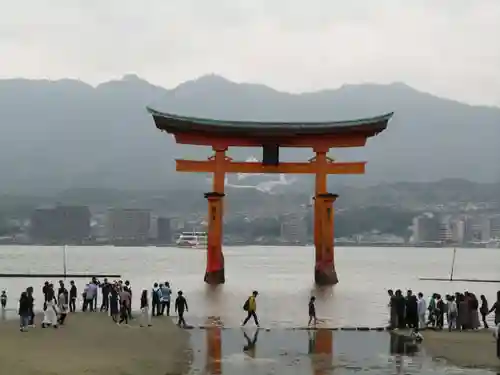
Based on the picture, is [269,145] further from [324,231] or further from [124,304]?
[124,304]

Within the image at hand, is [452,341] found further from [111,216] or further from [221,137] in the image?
[111,216]

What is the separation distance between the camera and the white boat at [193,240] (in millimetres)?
153750

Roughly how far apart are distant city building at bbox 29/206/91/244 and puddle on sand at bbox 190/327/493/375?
130 m

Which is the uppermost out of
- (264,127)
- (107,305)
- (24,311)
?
(264,127)

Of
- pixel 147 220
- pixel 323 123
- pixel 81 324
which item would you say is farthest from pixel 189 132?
pixel 147 220

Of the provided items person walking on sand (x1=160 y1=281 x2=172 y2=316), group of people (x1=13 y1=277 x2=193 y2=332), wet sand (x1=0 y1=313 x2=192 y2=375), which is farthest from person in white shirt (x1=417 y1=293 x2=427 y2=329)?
person walking on sand (x1=160 y1=281 x2=172 y2=316)

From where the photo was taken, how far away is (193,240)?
15475cm

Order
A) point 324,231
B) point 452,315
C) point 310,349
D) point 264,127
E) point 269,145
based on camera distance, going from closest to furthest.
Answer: point 310,349
point 452,315
point 264,127
point 324,231
point 269,145

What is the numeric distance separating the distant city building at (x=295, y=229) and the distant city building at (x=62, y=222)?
42568 mm

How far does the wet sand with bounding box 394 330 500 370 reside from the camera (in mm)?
15172

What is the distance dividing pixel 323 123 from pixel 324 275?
854 cm

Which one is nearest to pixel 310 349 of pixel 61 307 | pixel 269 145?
pixel 61 307

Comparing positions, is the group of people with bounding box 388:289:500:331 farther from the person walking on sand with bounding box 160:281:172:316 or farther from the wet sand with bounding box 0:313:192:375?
the person walking on sand with bounding box 160:281:172:316

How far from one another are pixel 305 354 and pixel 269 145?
26970 millimetres
